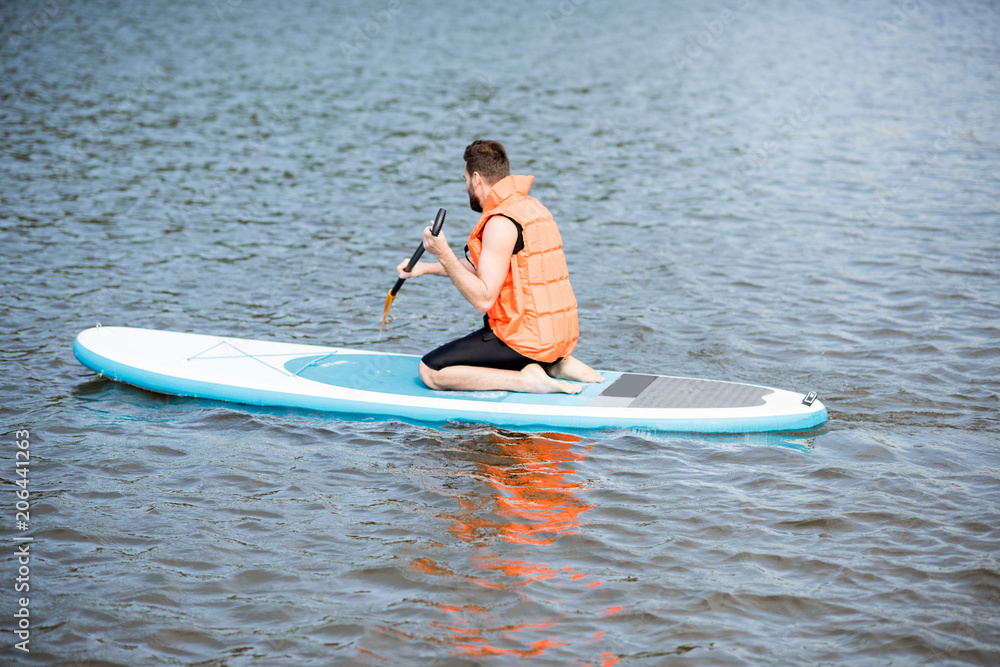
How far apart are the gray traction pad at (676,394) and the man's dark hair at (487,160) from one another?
1425 mm

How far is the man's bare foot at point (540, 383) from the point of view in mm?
5535

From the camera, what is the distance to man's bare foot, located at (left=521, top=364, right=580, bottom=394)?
554 centimetres

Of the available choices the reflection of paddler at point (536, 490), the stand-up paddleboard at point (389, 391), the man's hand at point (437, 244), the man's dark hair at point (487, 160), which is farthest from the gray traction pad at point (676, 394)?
the man's dark hair at point (487, 160)

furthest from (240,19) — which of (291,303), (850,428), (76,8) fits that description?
(850,428)

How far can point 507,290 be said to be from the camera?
5383mm

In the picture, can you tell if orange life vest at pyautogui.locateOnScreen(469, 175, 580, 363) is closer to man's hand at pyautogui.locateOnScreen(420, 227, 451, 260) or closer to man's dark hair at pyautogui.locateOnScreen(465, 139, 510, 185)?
man's dark hair at pyautogui.locateOnScreen(465, 139, 510, 185)

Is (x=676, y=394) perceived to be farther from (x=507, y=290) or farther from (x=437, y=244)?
(x=437, y=244)

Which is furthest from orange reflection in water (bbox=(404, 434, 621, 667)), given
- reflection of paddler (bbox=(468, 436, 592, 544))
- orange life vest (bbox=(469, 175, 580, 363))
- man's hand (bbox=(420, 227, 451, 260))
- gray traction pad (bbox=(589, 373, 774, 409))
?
man's hand (bbox=(420, 227, 451, 260))

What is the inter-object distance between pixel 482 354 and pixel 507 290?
1.41 feet

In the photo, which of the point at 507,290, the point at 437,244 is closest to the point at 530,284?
the point at 507,290

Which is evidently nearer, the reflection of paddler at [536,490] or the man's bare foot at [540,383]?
Answer: the reflection of paddler at [536,490]

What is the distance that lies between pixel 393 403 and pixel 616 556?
1890mm

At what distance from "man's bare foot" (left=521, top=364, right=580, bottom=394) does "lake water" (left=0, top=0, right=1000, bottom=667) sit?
35 cm

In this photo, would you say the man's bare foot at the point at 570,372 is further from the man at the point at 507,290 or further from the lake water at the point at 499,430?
the lake water at the point at 499,430
